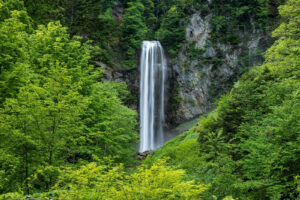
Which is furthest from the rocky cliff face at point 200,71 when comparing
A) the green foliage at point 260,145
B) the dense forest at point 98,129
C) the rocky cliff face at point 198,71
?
the green foliage at point 260,145

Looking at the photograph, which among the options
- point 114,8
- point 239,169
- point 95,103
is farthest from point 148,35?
point 239,169

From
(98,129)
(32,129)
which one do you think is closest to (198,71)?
(98,129)

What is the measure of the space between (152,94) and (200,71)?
10045 mm

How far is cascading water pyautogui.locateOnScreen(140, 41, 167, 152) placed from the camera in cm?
3825

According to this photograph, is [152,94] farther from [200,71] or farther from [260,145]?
[260,145]

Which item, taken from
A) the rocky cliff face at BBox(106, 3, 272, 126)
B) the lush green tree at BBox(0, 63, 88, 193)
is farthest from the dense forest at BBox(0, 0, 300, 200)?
the rocky cliff face at BBox(106, 3, 272, 126)

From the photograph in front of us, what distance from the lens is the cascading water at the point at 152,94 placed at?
38250mm

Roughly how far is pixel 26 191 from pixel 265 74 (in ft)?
39.6

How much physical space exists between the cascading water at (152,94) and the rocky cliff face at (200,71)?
2195mm

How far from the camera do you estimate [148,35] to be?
148ft

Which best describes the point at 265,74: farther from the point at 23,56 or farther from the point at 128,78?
the point at 128,78

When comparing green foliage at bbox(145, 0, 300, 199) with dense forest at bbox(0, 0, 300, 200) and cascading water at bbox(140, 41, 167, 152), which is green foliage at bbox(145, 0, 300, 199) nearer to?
dense forest at bbox(0, 0, 300, 200)

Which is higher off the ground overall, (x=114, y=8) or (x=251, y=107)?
(x=114, y=8)

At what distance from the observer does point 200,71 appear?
41375 mm
